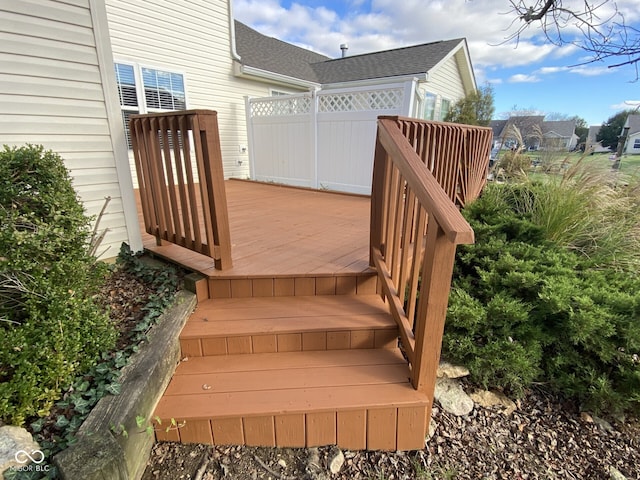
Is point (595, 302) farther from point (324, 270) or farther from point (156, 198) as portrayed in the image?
point (156, 198)

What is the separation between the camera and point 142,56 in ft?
18.6

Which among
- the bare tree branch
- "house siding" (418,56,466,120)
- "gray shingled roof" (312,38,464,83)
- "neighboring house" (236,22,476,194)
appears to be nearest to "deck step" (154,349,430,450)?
the bare tree branch

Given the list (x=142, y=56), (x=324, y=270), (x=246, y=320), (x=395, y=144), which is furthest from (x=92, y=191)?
(x=142, y=56)

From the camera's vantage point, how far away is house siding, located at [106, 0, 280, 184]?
5445 millimetres

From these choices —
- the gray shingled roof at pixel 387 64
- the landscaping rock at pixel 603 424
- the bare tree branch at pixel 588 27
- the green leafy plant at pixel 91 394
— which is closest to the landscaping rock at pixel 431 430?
Answer: the landscaping rock at pixel 603 424

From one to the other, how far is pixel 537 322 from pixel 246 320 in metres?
1.90

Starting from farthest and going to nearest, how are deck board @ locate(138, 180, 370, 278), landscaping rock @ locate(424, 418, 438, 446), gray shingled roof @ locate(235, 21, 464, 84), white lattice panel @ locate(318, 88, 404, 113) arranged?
gray shingled roof @ locate(235, 21, 464, 84) < white lattice panel @ locate(318, 88, 404, 113) < deck board @ locate(138, 180, 370, 278) < landscaping rock @ locate(424, 418, 438, 446)

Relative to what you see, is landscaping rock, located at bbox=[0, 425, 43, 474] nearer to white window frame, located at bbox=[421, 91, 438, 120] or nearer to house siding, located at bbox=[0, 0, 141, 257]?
house siding, located at bbox=[0, 0, 141, 257]

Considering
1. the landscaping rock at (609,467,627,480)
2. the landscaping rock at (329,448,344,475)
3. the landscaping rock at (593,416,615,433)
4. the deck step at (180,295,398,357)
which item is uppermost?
the deck step at (180,295,398,357)

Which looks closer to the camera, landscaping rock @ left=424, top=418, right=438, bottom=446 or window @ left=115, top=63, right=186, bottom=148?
landscaping rock @ left=424, top=418, right=438, bottom=446

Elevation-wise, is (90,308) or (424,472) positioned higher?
(90,308)

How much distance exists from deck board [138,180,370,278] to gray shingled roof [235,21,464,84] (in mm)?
4727

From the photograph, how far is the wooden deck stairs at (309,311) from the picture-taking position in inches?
59.8

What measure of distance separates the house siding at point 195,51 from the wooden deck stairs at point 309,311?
417cm
